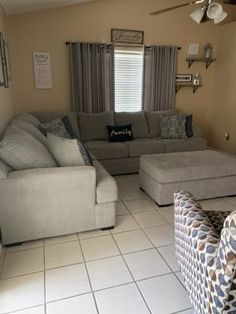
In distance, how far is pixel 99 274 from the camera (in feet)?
5.96

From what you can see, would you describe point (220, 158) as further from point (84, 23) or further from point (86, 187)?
point (84, 23)

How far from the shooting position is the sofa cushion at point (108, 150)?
146 inches

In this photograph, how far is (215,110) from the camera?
198 inches

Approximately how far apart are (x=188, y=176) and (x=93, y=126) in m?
1.88

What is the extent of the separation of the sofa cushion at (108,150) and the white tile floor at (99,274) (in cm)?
139

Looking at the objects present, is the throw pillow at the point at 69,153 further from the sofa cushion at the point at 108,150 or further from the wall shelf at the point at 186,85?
the wall shelf at the point at 186,85

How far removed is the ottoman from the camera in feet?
8.98

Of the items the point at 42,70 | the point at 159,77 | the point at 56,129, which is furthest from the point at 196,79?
the point at 56,129

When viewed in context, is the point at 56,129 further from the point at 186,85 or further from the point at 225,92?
the point at 225,92

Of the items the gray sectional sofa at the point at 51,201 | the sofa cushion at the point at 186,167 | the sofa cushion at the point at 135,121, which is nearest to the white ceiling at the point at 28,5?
the sofa cushion at the point at 135,121

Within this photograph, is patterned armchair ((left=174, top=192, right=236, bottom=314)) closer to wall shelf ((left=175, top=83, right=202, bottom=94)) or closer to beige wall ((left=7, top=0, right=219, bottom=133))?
beige wall ((left=7, top=0, right=219, bottom=133))

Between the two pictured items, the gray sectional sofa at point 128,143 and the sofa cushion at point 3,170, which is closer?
the sofa cushion at point 3,170

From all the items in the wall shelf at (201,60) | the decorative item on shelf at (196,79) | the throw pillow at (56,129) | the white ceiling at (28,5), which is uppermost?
the white ceiling at (28,5)

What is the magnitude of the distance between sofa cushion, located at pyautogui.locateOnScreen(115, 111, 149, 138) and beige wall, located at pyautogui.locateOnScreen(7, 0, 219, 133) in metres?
0.94
